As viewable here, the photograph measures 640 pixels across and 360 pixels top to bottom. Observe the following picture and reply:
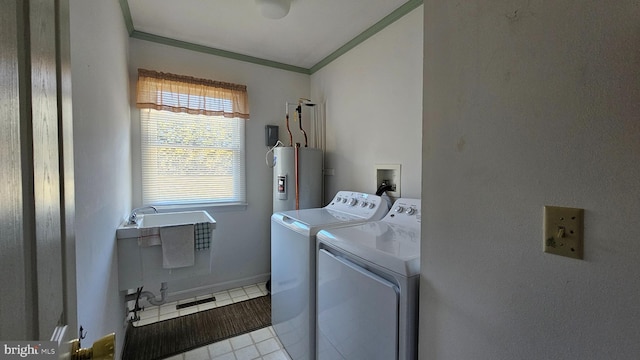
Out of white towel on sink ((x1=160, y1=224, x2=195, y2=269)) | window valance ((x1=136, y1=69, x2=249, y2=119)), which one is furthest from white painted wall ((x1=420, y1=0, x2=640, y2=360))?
window valance ((x1=136, y1=69, x2=249, y2=119))

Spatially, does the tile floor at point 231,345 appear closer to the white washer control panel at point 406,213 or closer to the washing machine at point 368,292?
the washing machine at point 368,292

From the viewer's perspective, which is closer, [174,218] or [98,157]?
[98,157]

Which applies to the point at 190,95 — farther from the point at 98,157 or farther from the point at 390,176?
the point at 390,176

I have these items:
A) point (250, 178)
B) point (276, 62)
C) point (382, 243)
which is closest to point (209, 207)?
point (250, 178)

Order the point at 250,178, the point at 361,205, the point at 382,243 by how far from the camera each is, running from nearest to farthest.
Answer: the point at 382,243 < the point at 361,205 < the point at 250,178

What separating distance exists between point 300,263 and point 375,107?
4.75ft

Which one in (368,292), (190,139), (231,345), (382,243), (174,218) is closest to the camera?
(368,292)

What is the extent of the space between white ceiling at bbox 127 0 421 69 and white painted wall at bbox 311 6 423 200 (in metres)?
0.19

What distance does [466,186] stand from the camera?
833mm

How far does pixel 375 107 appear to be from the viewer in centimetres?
230

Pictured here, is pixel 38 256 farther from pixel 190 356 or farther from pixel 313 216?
pixel 190 356

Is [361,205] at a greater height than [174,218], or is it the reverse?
[361,205]

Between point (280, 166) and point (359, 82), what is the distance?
1.10 meters

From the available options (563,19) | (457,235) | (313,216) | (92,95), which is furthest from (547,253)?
(92,95)
